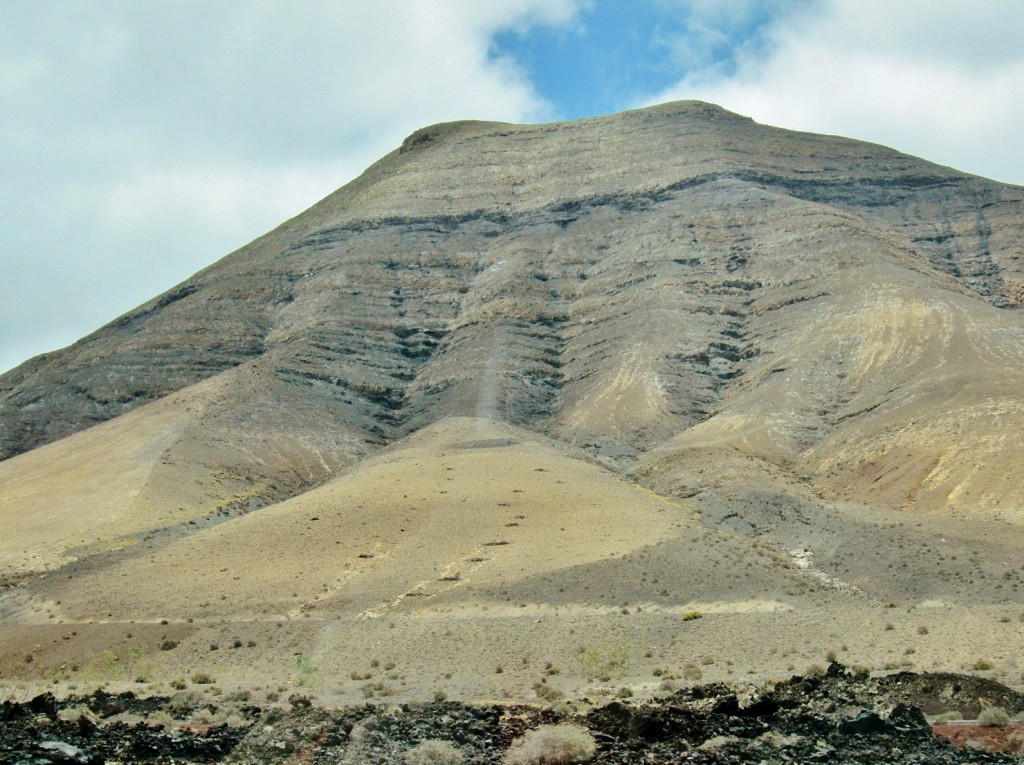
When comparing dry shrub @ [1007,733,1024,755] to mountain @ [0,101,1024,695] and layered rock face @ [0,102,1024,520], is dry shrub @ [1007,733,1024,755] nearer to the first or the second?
mountain @ [0,101,1024,695]

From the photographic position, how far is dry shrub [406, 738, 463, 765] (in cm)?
2042

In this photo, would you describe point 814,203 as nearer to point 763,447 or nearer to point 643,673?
point 763,447

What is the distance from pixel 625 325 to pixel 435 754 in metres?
71.3

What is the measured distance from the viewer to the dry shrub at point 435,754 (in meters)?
20.4

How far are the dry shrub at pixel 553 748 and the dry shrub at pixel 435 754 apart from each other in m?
0.93

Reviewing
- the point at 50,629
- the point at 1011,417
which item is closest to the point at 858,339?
the point at 1011,417

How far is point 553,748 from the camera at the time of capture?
67.0ft

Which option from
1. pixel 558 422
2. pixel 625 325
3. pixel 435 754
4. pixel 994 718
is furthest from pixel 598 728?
pixel 625 325

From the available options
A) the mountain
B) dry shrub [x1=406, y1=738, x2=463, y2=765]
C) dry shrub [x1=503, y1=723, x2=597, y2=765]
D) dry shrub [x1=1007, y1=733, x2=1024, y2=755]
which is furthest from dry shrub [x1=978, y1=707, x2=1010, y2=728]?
dry shrub [x1=406, y1=738, x2=463, y2=765]

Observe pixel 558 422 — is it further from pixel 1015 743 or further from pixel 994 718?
pixel 1015 743

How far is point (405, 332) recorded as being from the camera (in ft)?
324

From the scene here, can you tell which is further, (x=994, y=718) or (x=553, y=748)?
(x=994, y=718)

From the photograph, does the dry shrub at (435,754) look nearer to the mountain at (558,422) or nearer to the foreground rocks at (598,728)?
the foreground rocks at (598,728)

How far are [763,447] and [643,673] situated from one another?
3831cm
